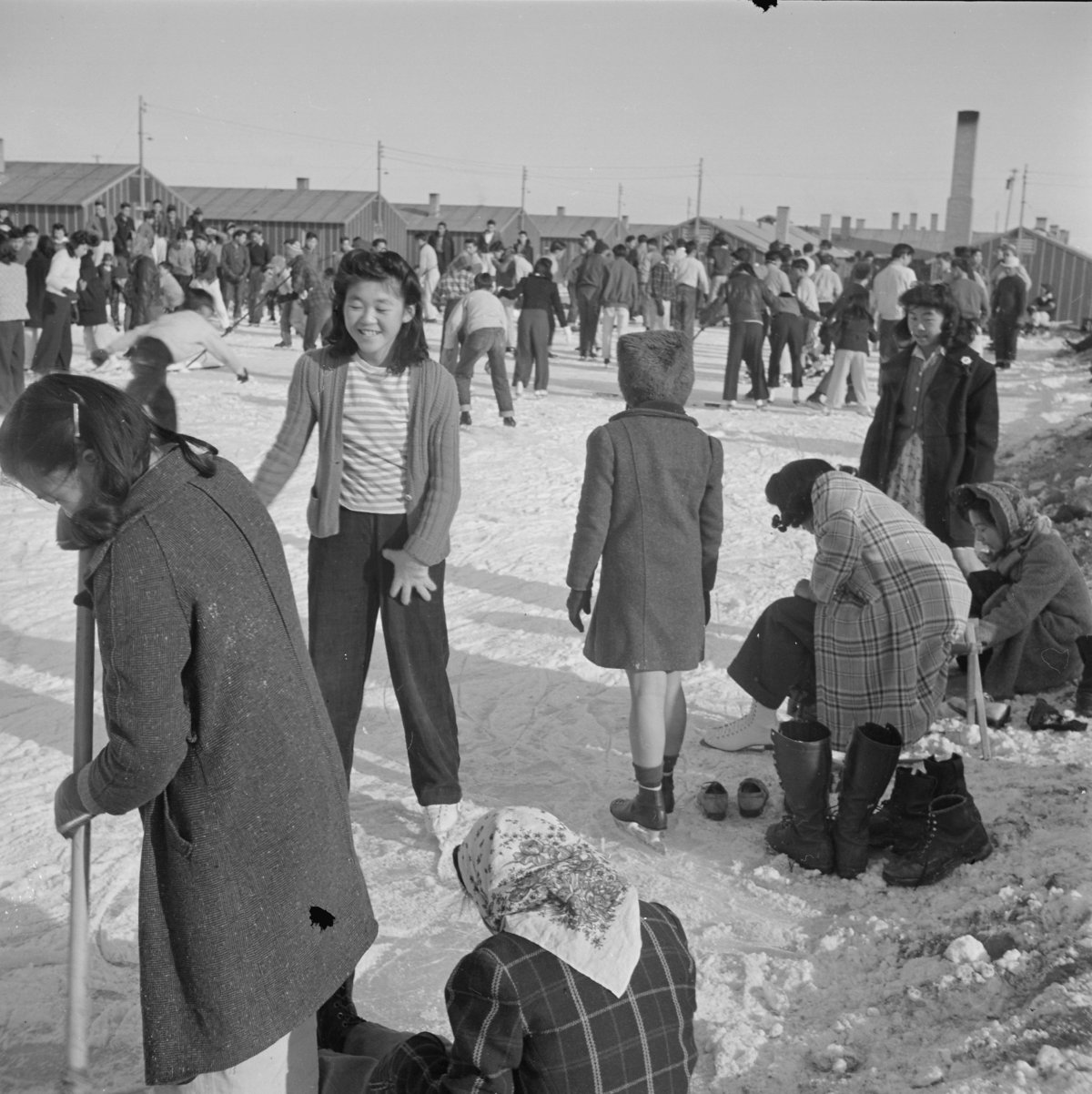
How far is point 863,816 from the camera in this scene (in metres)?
3.91

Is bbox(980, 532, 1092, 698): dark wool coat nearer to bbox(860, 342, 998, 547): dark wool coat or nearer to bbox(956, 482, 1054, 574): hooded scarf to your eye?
bbox(956, 482, 1054, 574): hooded scarf

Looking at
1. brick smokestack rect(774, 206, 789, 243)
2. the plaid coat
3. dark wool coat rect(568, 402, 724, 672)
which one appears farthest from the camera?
brick smokestack rect(774, 206, 789, 243)

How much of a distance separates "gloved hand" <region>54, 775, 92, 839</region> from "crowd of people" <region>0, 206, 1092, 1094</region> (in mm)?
15

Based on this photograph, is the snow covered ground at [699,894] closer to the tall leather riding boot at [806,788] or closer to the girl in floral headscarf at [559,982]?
the tall leather riding boot at [806,788]

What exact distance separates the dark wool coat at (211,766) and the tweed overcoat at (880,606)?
2583mm

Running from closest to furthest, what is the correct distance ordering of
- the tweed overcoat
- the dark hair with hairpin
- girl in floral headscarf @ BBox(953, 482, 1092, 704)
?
the dark hair with hairpin → the tweed overcoat → girl in floral headscarf @ BBox(953, 482, 1092, 704)

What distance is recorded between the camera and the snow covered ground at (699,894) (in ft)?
9.97

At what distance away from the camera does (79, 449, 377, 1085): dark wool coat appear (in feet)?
6.56

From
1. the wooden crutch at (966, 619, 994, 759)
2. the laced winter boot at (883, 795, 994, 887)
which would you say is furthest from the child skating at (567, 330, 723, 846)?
the wooden crutch at (966, 619, 994, 759)

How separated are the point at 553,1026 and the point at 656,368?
2.38 metres

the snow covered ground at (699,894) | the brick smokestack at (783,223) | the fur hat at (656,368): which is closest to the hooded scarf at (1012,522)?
the snow covered ground at (699,894)

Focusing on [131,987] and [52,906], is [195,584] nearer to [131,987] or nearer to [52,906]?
[131,987]

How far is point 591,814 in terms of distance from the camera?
175 inches

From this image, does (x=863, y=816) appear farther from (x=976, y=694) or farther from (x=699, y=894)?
(x=976, y=694)
